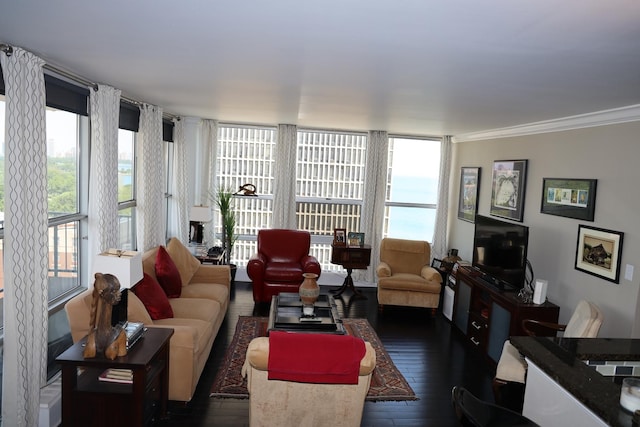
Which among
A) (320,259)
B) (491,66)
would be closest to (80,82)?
(491,66)

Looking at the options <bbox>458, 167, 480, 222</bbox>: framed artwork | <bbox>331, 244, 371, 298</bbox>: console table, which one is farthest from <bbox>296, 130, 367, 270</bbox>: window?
<bbox>458, 167, 480, 222</bbox>: framed artwork

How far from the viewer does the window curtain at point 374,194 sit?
7598 mm

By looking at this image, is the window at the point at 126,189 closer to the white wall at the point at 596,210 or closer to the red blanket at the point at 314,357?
the red blanket at the point at 314,357

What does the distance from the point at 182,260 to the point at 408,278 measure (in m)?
3.06

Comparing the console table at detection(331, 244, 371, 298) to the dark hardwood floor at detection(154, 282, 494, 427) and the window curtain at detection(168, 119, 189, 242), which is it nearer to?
the dark hardwood floor at detection(154, 282, 494, 427)

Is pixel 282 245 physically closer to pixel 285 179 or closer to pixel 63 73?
pixel 285 179

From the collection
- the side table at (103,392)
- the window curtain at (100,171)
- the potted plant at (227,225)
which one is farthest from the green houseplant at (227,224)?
the side table at (103,392)

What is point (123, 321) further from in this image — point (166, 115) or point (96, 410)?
point (166, 115)

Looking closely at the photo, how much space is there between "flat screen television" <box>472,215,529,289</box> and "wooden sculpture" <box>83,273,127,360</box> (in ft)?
12.4

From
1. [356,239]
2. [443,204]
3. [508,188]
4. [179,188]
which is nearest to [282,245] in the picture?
[356,239]

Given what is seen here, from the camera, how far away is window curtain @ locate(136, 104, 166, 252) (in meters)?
5.32

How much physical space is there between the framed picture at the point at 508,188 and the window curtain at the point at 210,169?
4312 millimetres

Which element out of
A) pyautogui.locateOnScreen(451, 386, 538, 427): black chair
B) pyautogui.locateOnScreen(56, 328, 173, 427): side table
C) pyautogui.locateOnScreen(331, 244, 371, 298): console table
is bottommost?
pyautogui.locateOnScreen(56, 328, 173, 427): side table

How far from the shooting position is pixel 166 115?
6.62 meters
